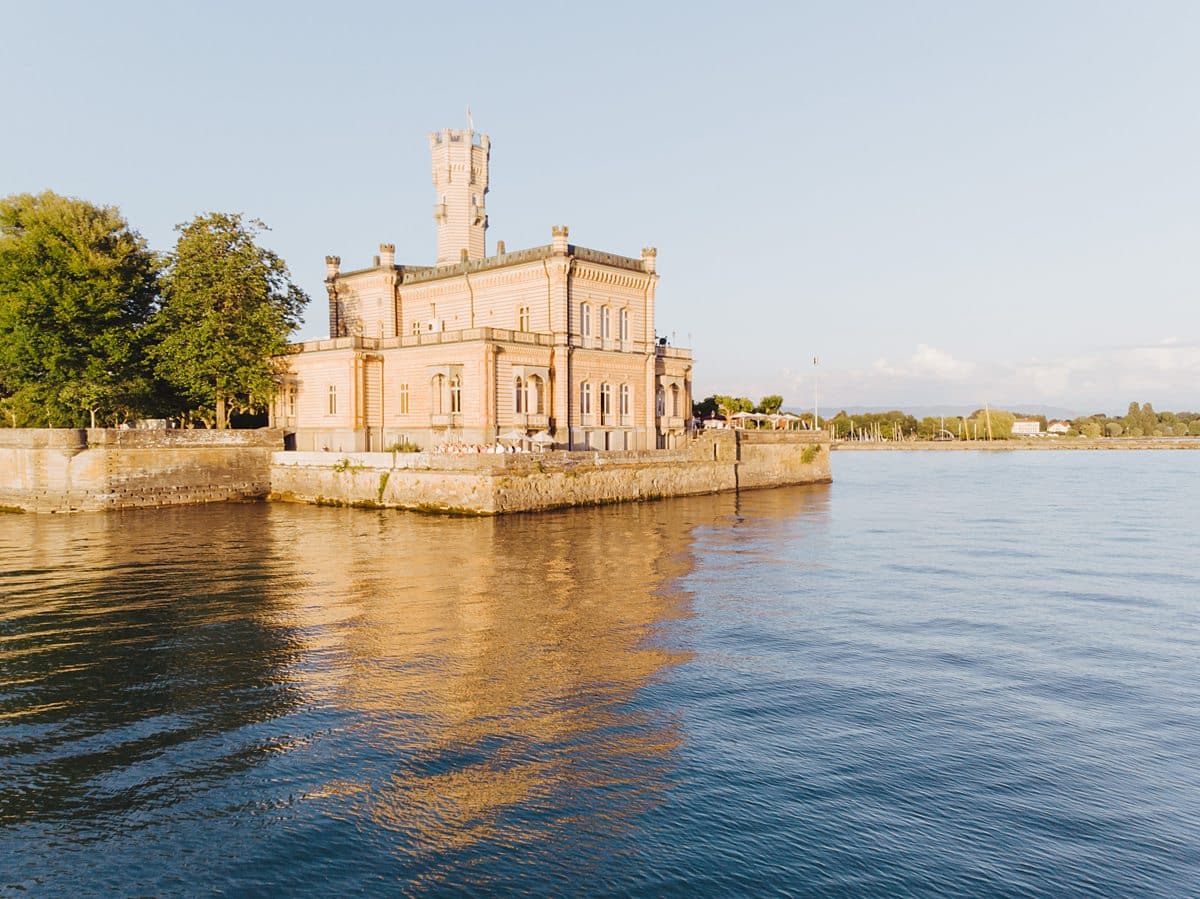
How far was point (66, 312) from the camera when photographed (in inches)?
1991

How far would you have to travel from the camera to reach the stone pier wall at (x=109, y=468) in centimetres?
4597

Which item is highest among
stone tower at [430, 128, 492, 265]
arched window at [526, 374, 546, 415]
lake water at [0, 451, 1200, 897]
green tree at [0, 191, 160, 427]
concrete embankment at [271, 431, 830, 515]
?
stone tower at [430, 128, 492, 265]

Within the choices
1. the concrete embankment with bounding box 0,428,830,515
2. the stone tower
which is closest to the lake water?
the concrete embankment with bounding box 0,428,830,515

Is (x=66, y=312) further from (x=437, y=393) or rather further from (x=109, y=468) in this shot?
(x=437, y=393)

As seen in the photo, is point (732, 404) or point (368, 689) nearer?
point (368, 689)

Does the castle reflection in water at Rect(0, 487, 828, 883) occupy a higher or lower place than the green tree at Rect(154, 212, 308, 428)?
lower

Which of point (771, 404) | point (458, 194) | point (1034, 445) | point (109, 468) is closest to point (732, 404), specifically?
point (771, 404)

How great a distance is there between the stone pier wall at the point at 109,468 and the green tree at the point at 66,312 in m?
4.97

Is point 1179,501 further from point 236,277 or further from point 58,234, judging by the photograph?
point 58,234

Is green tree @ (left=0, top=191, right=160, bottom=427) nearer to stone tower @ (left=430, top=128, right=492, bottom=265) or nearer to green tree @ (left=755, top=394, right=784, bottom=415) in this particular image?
stone tower @ (left=430, top=128, right=492, bottom=265)

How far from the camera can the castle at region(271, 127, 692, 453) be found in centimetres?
4988

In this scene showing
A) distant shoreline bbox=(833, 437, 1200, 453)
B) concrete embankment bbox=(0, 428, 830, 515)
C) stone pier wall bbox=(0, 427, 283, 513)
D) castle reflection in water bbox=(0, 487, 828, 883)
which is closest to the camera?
castle reflection in water bbox=(0, 487, 828, 883)

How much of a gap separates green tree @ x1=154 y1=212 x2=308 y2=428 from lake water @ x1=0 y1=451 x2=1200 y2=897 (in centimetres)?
2533

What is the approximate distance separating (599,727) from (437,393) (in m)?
39.9
